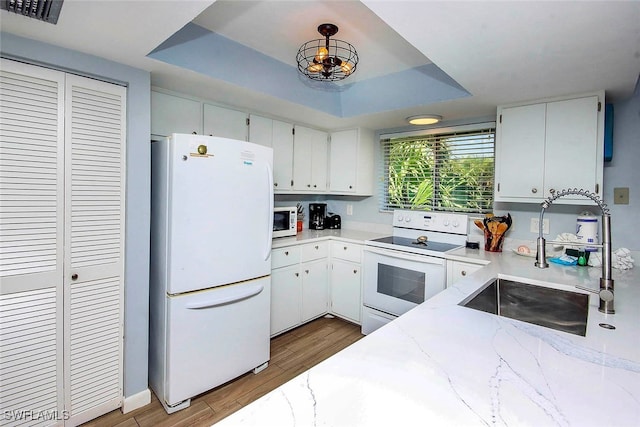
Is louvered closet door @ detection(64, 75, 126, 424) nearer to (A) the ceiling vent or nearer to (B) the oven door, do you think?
(A) the ceiling vent

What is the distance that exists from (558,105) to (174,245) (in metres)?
2.71

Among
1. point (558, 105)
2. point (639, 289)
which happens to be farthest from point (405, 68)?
point (639, 289)

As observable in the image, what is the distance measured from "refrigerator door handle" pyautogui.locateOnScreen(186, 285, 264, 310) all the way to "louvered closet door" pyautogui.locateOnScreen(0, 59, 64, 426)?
696 mm

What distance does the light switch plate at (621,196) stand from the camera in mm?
2164

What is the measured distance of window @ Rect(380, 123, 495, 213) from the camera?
2.83 metres

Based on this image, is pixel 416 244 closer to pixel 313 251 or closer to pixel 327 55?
pixel 313 251

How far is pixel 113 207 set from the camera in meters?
1.85

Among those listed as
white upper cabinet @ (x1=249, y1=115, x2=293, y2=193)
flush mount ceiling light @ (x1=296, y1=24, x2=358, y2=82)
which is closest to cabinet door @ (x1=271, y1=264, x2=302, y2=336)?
white upper cabinet @ (x1=249, y1=115, x2=293, y2=193)

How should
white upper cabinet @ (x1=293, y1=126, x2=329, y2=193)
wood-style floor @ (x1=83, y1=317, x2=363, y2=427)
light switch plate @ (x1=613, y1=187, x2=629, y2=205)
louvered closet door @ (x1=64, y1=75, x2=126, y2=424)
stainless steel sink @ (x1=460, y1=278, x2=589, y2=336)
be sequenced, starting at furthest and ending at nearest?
white upper cabinet @ (x1=293, y1=126, x2=329, y2=193)
light switch plate @ (x1=613, y1=187, x2=629, y2=205)
wood-style floor @ (x1=83, y1=317, x2=363, y2=427)
louvered closet door @ (x1=64, y1=75, x2=126, y2=424)
stainless steel sink @ (x1=460, y1=278, x2=589, y2=336)

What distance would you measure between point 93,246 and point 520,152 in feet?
9.57

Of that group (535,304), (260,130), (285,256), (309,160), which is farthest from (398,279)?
(260,130)

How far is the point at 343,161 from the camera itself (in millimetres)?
3488

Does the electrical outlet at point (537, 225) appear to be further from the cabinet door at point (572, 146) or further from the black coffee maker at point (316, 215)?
the black coffee maker at point (316, 215)

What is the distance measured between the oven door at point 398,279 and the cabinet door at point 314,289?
0.47m
